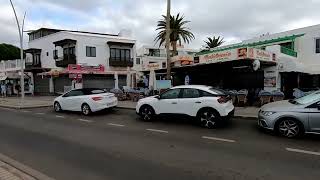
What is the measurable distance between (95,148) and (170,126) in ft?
14.3

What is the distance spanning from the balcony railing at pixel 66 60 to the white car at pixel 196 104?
32.1 metres

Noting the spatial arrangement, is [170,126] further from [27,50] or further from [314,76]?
[27,50]

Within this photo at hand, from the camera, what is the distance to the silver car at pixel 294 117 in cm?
999

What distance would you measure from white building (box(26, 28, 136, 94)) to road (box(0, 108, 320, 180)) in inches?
1176

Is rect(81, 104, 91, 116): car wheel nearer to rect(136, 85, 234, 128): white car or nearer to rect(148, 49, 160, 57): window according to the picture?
rect(136, 85, 234, 128): white car

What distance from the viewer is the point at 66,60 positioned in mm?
45375

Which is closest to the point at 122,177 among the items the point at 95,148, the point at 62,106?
the point at 95,148

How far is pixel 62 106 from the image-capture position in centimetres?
1953

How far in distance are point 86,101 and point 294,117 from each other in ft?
36.0

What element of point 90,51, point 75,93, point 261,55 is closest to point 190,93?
point 261,55

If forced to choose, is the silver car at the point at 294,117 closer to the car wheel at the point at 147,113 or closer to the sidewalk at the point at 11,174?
the car wheel at the point at 147,113

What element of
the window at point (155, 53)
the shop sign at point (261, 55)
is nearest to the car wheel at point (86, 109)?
the shop sign at point (261, 55)

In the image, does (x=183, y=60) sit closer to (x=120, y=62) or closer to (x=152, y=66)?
(x=152, y=66)

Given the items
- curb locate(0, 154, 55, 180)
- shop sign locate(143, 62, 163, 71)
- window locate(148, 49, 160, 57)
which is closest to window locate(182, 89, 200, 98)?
curb locate(0, 154, 55, 180)
